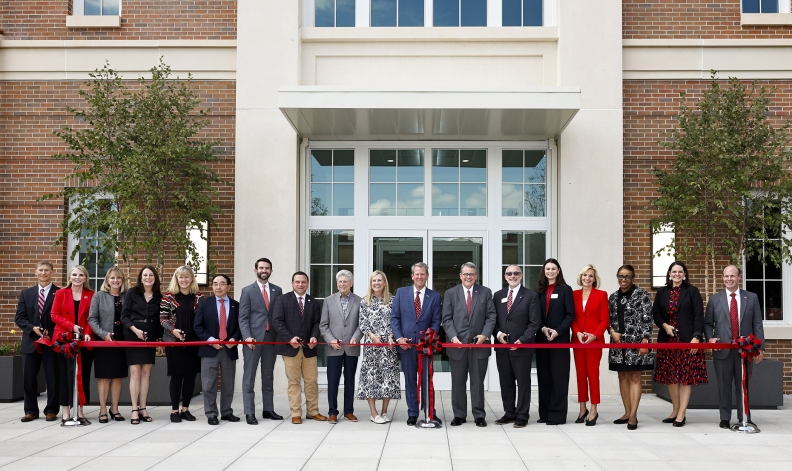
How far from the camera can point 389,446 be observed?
308 inches

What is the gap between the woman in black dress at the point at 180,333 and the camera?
929cm

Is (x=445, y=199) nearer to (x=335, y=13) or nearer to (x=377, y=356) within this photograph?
(x=335, y=13)

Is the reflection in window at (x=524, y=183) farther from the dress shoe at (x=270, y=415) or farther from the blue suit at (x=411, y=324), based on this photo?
the dress shoe at (x=270, y=415)

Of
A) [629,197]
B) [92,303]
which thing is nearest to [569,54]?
[629,197]

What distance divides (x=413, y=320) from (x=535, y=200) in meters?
4.06

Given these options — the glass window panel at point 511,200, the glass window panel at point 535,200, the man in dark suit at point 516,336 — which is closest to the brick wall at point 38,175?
the glass window panel at point 511,200

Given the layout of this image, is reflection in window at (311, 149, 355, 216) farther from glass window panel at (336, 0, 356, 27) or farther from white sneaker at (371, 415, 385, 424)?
white sneaker at (371, 415, 385, 424)

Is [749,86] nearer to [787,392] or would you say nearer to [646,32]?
[646,32]

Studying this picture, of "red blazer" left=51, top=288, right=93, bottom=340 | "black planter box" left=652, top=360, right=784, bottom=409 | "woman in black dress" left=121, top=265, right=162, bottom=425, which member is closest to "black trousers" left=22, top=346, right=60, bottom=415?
"red blazer" left=51, top=288, right=93, bottom=340

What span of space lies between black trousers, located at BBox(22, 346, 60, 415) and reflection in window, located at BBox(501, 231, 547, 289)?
6.29 m

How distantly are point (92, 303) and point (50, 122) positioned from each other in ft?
14.1

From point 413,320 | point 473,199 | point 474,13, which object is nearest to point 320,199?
point 473,199

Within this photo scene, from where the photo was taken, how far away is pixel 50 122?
12.3 m

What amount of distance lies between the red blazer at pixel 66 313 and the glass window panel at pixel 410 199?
4.91 meters
